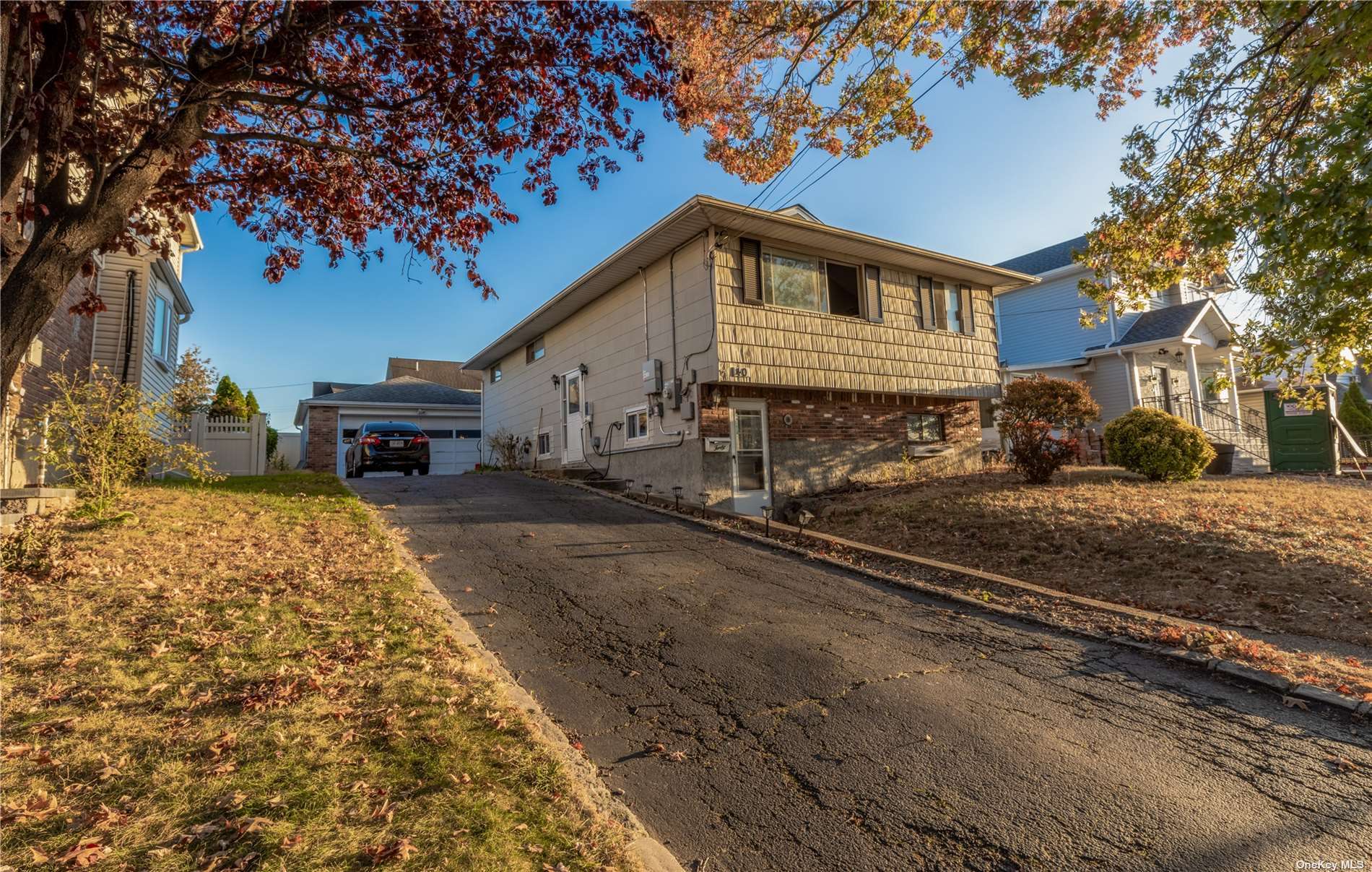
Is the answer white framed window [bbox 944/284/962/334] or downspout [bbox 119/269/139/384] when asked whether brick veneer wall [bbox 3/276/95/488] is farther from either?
white framed window [bbox 944/284/962/334]

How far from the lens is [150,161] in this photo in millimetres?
4012

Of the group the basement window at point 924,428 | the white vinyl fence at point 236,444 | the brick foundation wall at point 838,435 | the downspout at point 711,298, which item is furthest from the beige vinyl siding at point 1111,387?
the white vinyl fence at point 236,444

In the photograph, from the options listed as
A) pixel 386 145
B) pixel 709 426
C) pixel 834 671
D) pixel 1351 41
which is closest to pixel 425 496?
pixel 709 426

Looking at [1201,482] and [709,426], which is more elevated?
[709,426]

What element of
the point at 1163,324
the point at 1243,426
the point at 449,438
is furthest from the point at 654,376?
the point at 1243,426

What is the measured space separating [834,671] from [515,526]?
5.75 metres

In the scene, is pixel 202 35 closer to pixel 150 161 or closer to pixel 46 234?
pixel 150 161

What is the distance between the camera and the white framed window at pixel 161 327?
14188mm

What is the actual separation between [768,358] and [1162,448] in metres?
6.84

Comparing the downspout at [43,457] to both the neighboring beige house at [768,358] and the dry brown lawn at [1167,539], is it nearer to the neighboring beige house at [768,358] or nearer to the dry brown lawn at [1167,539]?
the neighboring beige house at [768,358]

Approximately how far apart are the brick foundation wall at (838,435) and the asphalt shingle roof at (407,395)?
1622cm

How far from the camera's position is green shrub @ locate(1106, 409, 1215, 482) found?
1132cm

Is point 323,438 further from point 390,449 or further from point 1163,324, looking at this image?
point 1163,324

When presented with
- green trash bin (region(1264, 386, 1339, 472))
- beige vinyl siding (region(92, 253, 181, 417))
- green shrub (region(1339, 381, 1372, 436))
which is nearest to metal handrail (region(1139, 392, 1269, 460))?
green shrub (region(1339, 381, 1372, 436))
